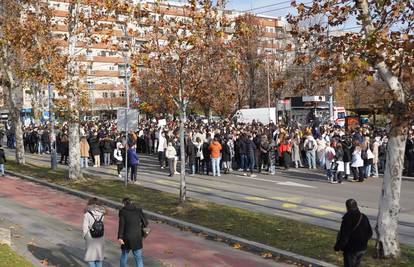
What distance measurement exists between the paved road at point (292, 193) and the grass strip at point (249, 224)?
958mm

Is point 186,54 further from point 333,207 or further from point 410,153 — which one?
point 410,153

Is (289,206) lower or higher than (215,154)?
lower

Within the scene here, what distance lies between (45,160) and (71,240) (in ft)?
70.4

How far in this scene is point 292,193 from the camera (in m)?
18.8

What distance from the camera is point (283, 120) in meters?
41.7

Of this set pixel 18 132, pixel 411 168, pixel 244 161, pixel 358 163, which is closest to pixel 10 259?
pixel 358 163

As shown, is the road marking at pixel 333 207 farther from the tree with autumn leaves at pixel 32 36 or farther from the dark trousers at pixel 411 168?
the tree with autumn leaves at pixel 32 36

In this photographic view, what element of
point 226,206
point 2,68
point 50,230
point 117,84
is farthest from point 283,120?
point 117,84

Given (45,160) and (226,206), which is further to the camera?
(45,160)

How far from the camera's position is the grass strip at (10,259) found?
912 cm

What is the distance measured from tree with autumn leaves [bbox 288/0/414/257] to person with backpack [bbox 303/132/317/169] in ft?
49.1

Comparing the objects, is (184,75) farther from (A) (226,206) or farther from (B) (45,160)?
(B) (45,160)

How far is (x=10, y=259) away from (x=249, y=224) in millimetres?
5948

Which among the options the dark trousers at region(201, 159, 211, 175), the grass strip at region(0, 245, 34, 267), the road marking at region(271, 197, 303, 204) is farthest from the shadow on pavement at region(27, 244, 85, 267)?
the dark trousers at region(201, 159, 211, 175)
